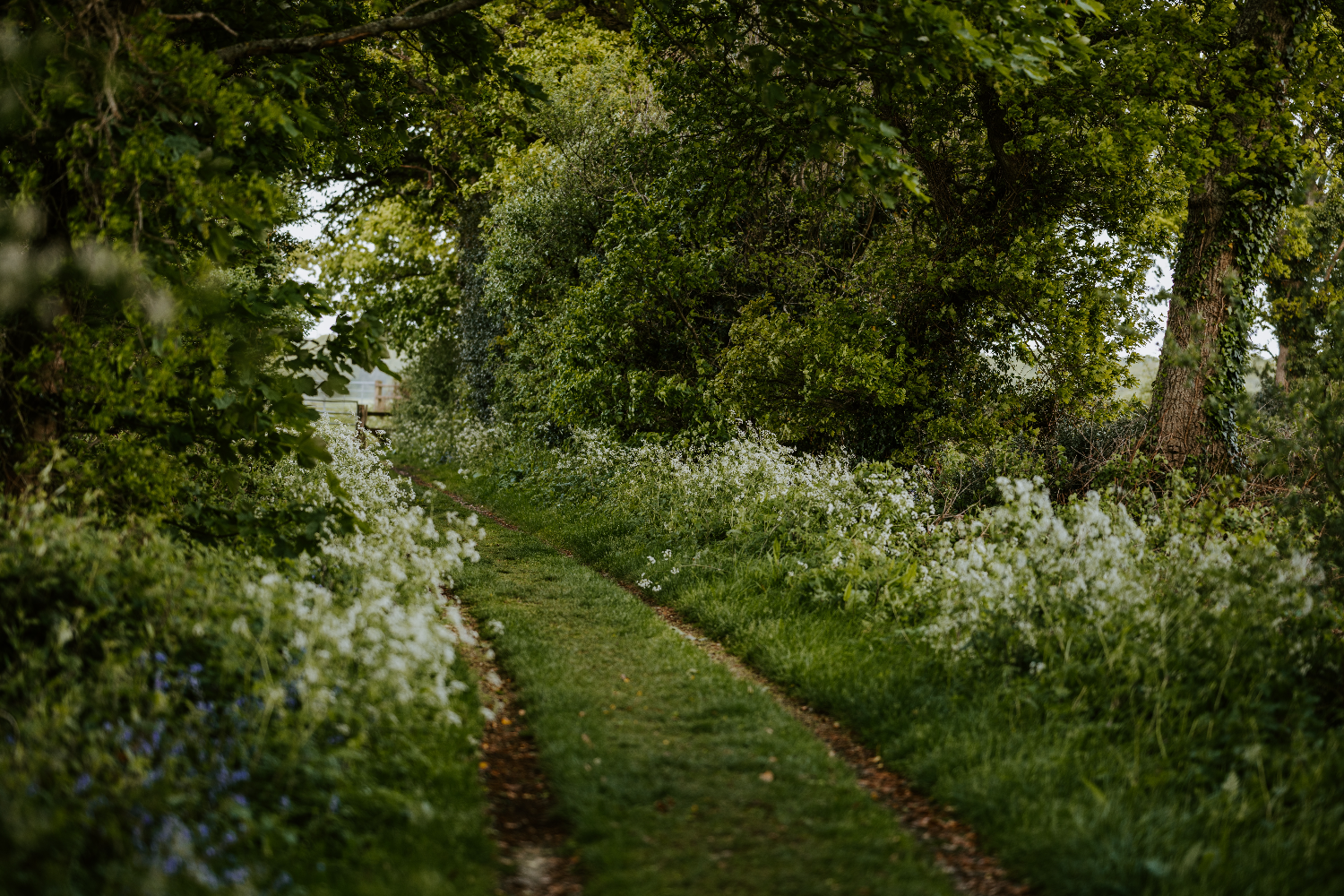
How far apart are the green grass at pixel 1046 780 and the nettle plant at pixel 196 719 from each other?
2.72 meters

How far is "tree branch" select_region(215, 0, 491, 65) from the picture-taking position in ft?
21.4

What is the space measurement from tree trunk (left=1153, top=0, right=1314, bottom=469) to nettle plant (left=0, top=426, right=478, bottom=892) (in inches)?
410

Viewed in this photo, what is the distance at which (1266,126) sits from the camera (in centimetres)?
1150

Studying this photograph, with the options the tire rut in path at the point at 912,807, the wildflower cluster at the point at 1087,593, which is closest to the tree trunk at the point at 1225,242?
the wildflower cluster at the point at 1087,593

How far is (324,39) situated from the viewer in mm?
6684

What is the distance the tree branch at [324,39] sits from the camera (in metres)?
6.51

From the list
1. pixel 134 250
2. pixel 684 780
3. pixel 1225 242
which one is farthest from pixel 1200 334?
pixel 134 250

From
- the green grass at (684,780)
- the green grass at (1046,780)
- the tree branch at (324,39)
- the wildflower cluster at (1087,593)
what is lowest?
the green grass at (684,780)

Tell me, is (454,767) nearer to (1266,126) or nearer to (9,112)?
(9,112)

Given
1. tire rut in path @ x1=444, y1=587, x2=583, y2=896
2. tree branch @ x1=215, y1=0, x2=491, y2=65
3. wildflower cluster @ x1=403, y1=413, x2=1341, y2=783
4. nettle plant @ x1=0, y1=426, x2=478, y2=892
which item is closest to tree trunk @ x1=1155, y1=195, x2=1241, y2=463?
wildflower cluster @ x1=403, y1=413, x2=1341, y2=783

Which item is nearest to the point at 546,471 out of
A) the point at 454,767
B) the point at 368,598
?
the point at 368,598

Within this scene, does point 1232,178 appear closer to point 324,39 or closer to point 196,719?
point 324,39

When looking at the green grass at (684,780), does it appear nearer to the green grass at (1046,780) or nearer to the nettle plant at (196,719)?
the green grass at (1046,780)

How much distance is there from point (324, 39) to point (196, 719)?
16.6ft
